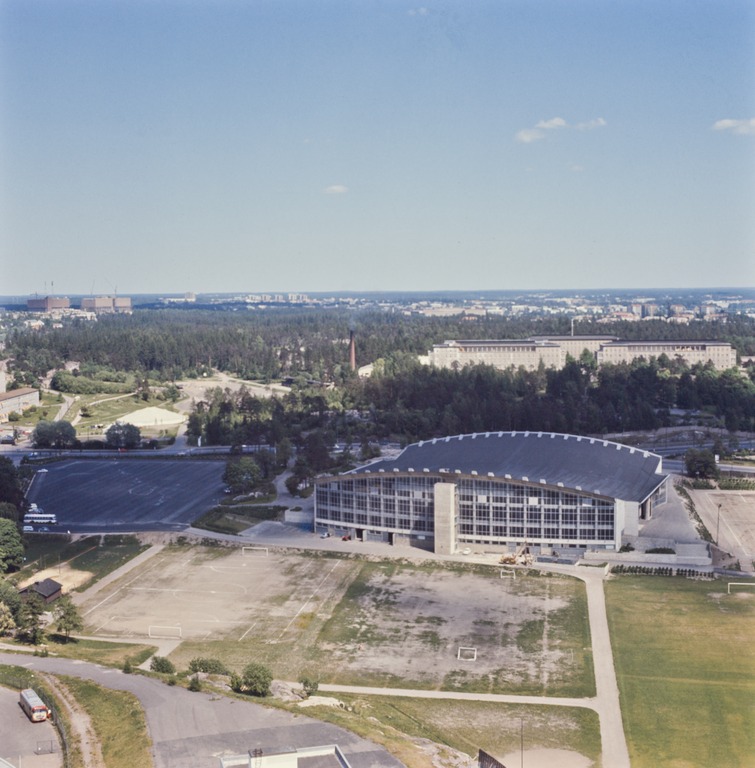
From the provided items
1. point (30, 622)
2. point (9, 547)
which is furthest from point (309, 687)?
point (9, 547)

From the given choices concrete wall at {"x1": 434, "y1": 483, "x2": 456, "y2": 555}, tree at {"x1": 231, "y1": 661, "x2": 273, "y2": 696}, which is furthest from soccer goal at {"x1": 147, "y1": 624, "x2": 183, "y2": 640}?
concrete wall at {"x1": 434, "y1": 483, "x2": 456, "y2": 555}

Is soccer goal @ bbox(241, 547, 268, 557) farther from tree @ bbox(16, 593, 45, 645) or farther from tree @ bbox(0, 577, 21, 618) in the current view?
tree @ bbox(16, 593, 45, 645)

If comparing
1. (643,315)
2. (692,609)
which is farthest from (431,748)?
(643,315)

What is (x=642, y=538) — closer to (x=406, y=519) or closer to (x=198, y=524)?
(x=406, y=519)

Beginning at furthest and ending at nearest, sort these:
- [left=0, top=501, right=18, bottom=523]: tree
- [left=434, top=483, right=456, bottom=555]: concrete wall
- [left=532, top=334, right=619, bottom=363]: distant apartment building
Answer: [left=532, top=334, right=619, bottom=363]: distant apartment building < [left=0, top=501, right=18, bottom=523]: tree < [left=434, top=483, right=456, bottom=555]: concrete wall

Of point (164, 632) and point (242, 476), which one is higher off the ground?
point (242, 476)

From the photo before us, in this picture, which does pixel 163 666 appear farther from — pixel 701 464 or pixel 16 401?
pixel 16 401
